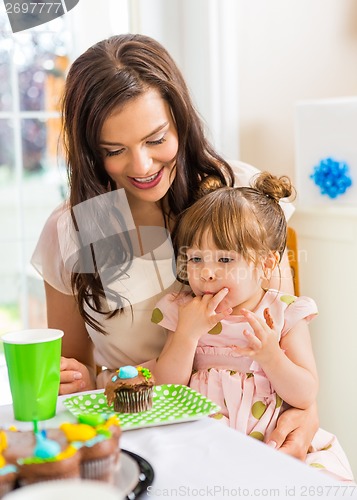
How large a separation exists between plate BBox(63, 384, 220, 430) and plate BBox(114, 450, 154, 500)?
165 mm

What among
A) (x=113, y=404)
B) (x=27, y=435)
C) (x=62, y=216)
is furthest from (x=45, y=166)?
(x=27, y=435)

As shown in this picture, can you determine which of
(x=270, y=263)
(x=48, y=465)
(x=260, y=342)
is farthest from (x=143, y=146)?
(x=48, y=465)

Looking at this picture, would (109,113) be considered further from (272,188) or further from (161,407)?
(161,407)

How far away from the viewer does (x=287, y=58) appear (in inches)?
92.7

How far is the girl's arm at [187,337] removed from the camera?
138 centimetres

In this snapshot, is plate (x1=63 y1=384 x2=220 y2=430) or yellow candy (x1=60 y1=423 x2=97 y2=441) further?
plate (x1=63 y1=384 x2=220 y2=430)

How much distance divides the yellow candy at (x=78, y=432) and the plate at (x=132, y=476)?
53mm

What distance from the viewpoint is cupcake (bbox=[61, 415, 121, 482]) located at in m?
0.75

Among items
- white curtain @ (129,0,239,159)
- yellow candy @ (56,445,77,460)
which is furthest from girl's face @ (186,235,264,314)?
white curtain @ (129,0,239,159)

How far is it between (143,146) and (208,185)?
0.22 meters

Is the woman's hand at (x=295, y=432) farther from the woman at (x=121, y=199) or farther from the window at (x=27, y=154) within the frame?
the window at (x=27, y=154)

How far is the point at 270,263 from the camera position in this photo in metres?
1.49

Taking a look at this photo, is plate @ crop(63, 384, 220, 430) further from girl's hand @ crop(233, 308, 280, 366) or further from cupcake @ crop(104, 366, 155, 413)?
girl's hand @ crop(233, 308, 280, 366)

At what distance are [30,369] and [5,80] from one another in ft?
4.78
